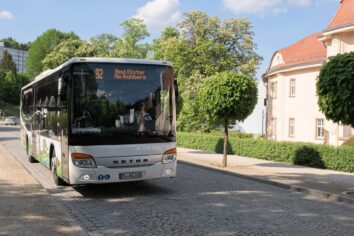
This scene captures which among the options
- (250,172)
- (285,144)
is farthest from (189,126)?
(250,172)

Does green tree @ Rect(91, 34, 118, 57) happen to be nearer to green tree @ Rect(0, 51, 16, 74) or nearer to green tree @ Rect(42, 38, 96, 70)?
green tree @ Rect(42, 38, 96, 70)

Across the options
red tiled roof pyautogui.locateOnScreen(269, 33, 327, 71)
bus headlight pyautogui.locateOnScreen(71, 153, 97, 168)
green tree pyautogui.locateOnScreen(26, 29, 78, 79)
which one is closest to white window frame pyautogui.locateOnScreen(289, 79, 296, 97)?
red tiled roof pyautogui.locateOnScreen(269, 33, 327, 71)

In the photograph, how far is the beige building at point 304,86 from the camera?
27891 millimetres

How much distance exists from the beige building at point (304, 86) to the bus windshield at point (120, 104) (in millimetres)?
19320

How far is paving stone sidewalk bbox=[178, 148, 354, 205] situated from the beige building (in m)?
11.4

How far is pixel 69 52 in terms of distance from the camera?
65.9 meters

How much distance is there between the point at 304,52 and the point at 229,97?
2097 centimetres

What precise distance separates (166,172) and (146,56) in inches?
2205

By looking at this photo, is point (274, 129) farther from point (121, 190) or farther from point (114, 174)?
point (114, 174)

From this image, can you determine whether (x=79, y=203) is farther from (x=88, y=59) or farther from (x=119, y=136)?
(x=88, y=59)

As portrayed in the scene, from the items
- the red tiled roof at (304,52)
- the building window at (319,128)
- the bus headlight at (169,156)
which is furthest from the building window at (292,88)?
the bus headlight at (169,156)

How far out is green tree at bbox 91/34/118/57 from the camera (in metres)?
64.8

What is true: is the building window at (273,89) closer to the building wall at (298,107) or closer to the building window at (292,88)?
the building wall at (298,107)

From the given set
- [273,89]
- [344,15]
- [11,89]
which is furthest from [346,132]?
[11,89]
